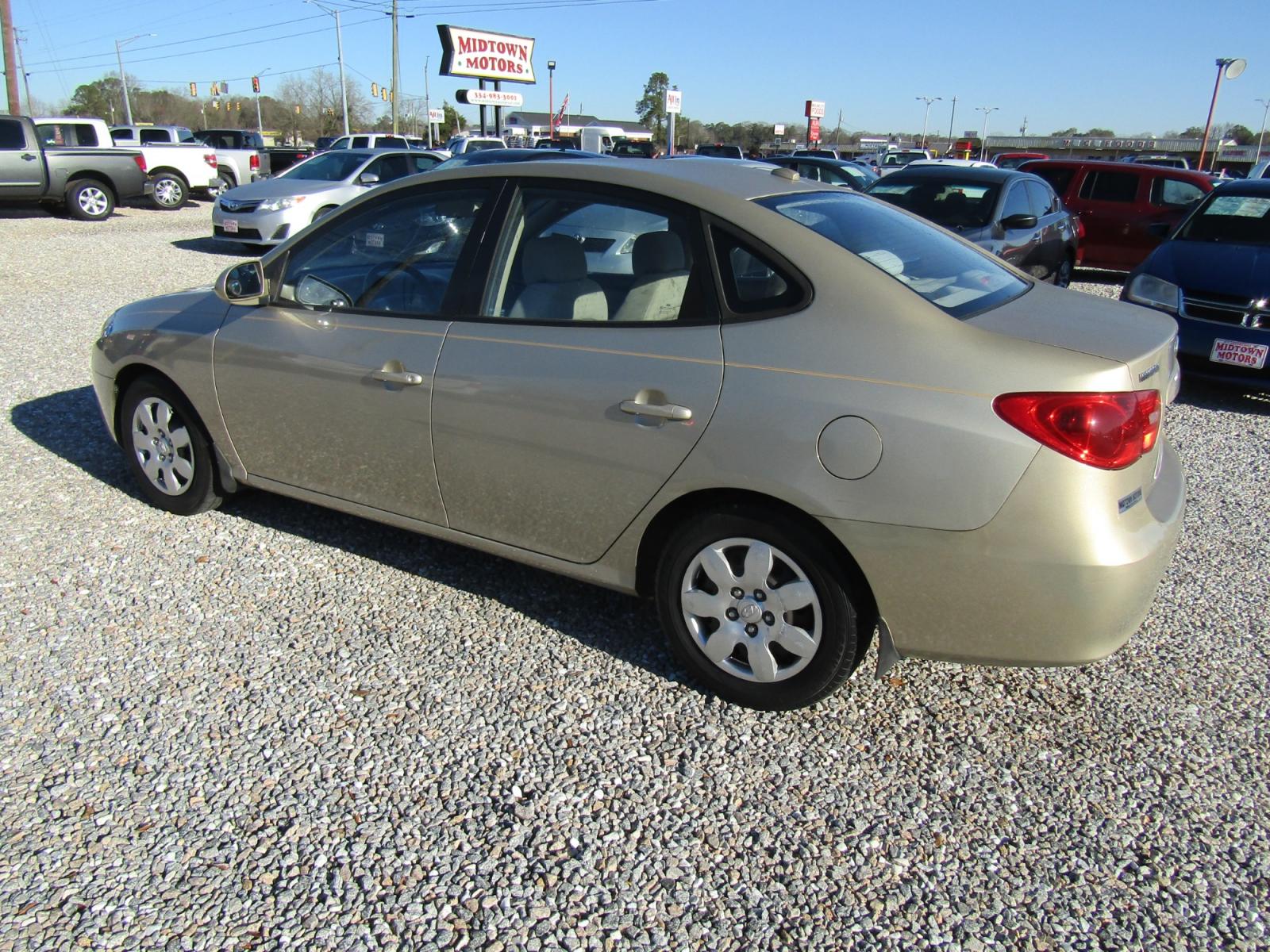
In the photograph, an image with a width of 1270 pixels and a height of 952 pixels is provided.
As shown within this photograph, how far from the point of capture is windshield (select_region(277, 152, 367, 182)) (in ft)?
48.2

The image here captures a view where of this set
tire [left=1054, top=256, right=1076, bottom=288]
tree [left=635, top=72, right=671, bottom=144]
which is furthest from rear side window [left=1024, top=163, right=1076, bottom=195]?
tree [left=635, top=72, right=671, bottom=144]

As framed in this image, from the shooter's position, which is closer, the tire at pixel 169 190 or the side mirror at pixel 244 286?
the side mirror at pixel 244 286

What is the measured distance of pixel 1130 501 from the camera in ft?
8.50

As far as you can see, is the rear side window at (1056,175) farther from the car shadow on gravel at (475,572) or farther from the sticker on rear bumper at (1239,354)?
the car shadow on gravel at (475,572)

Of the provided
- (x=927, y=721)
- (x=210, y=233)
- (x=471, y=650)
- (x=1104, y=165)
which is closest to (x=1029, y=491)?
(x=927, y=721)

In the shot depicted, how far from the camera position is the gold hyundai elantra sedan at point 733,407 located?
2510 mm

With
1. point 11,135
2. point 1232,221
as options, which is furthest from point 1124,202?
point 11,135

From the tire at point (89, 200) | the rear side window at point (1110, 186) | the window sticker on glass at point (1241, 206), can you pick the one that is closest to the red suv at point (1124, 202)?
the rear side window at point (1110, 186)

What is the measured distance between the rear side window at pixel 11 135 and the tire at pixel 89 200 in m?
1.01

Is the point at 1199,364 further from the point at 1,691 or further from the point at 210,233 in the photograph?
the point at 210,233

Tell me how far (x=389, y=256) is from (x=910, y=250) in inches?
76.3

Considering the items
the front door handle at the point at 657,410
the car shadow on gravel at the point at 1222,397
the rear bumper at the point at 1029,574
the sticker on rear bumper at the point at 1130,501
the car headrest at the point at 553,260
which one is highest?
the car headrest at the point at 553,260

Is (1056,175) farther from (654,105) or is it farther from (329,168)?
(654,105)

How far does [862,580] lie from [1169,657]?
148 centimetres
